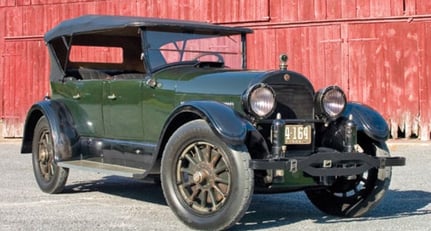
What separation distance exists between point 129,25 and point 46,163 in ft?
7.57

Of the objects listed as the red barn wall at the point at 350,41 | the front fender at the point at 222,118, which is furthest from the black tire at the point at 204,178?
the red barn wall at the point at 350,41

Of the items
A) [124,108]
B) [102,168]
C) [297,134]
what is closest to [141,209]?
[102,168]

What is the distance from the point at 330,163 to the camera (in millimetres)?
5957

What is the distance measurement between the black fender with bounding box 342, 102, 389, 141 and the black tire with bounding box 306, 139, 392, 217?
6.0 inches

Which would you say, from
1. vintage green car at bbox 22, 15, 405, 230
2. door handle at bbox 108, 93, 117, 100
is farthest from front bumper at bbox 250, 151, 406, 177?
door handle at bbox 108, 93, 117, 100

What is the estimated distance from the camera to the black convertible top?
7.32 metres

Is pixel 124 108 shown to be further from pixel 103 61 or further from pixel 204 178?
pixel 103 61

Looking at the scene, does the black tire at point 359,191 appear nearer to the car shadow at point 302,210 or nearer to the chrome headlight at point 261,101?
the car shadow at point 302,210

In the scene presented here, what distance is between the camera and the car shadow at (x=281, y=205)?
6.66m

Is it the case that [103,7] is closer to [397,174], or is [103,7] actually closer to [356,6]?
[356,6]

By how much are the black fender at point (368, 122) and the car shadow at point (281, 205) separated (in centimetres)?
81

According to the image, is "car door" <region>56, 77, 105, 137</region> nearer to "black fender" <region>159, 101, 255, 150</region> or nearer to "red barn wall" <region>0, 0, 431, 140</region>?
"black fender" <region>159, 101, 255, 150</region>

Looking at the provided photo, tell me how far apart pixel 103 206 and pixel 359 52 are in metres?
8.94

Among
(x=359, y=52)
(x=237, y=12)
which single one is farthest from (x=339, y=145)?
(x=237, y=12)
